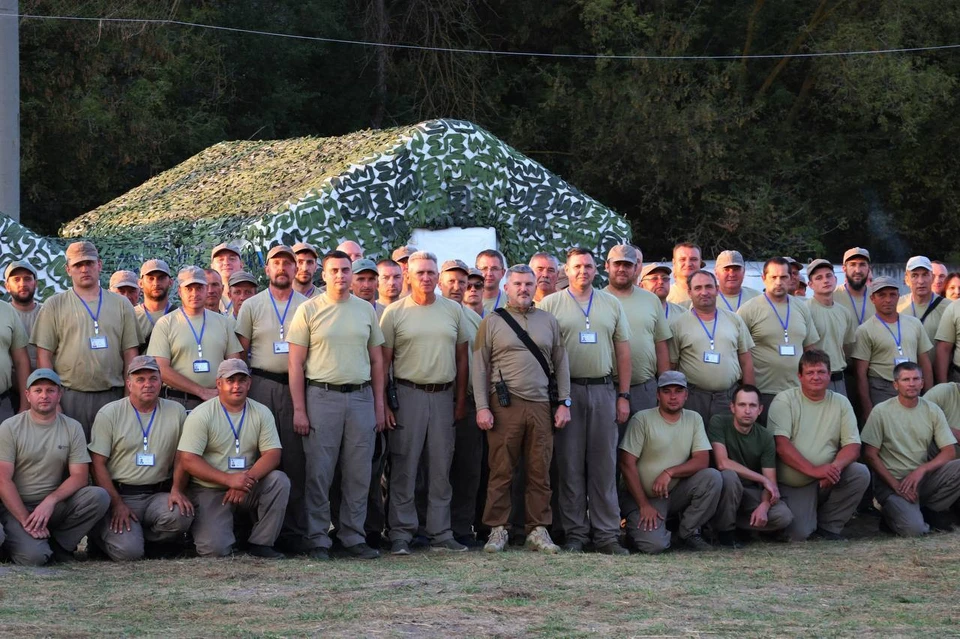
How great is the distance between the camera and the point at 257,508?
7.90m

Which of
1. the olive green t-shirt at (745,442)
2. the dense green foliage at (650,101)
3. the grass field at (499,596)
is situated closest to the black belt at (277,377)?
the grass field at (499,596)

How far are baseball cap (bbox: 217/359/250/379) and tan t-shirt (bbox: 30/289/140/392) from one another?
0.79m

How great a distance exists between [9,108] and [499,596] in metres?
13.2

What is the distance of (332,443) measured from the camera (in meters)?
7.97

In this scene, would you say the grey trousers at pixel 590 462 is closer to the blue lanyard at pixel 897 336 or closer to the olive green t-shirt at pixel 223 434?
the olive green t-shirt at pixel 223 434

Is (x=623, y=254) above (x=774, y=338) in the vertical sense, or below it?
above

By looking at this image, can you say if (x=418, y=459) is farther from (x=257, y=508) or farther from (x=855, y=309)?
(x=855, y=309)

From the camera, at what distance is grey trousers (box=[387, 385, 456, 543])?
820cm

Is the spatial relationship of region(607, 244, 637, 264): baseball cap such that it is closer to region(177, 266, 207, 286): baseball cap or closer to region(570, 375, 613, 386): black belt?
region(570, 375, 613, 386): black belt

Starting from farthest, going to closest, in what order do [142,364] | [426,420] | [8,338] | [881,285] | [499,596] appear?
[881,285] < [426,420] < [8,338] < [142,364] < [499,596]

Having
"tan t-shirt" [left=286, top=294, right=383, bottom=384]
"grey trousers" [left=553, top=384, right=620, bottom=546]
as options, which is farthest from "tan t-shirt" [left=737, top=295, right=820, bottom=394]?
"tan t-shirt" [left=286, top=294, right=383, bottom=384]

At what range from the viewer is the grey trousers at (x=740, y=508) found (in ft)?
27.6

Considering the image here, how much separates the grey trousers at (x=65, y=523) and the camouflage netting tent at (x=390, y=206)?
558 centimetres

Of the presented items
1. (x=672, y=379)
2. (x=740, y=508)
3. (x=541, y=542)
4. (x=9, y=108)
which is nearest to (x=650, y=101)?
(x=9, y=108)
